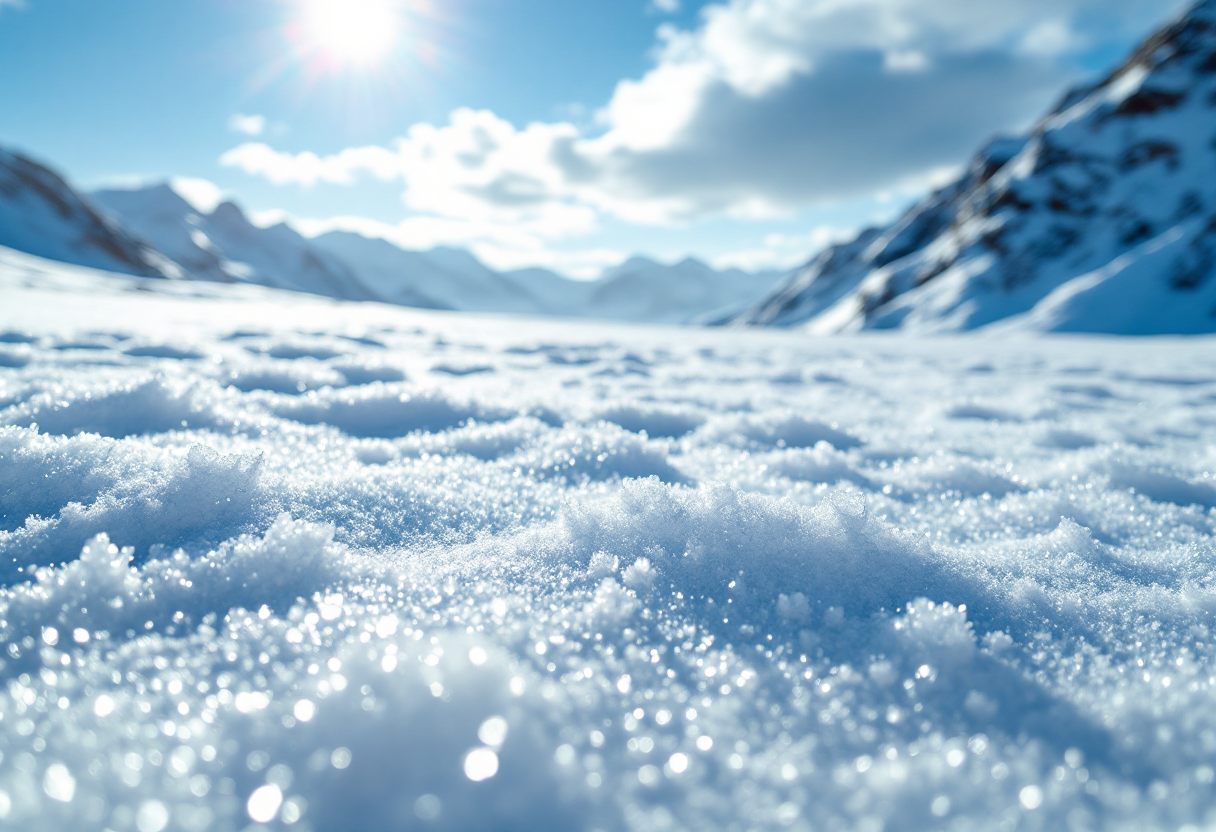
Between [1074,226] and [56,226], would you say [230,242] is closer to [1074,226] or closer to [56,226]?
[56,226]

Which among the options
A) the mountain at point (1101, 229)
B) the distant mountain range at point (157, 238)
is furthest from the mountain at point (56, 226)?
the mountain at point (1101, 229)

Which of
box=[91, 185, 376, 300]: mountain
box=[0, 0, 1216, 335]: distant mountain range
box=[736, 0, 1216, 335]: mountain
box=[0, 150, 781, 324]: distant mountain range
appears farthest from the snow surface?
box=[91, 185, 376, 300]: mountain

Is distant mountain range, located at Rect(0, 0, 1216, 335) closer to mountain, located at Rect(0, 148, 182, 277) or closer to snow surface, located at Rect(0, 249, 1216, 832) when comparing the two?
mountain, located at Rect(0, 148, 182, 277)

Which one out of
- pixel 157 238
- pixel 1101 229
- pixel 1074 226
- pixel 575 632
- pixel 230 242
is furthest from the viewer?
pixel 230 242

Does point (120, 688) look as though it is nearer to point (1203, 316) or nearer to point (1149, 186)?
point (1203, 316)

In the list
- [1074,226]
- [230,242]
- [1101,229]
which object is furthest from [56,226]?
[230,242]

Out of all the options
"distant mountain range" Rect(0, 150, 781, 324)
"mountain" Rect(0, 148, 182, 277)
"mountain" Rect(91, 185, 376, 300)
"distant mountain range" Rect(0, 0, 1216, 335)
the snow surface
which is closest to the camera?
the snow surface
